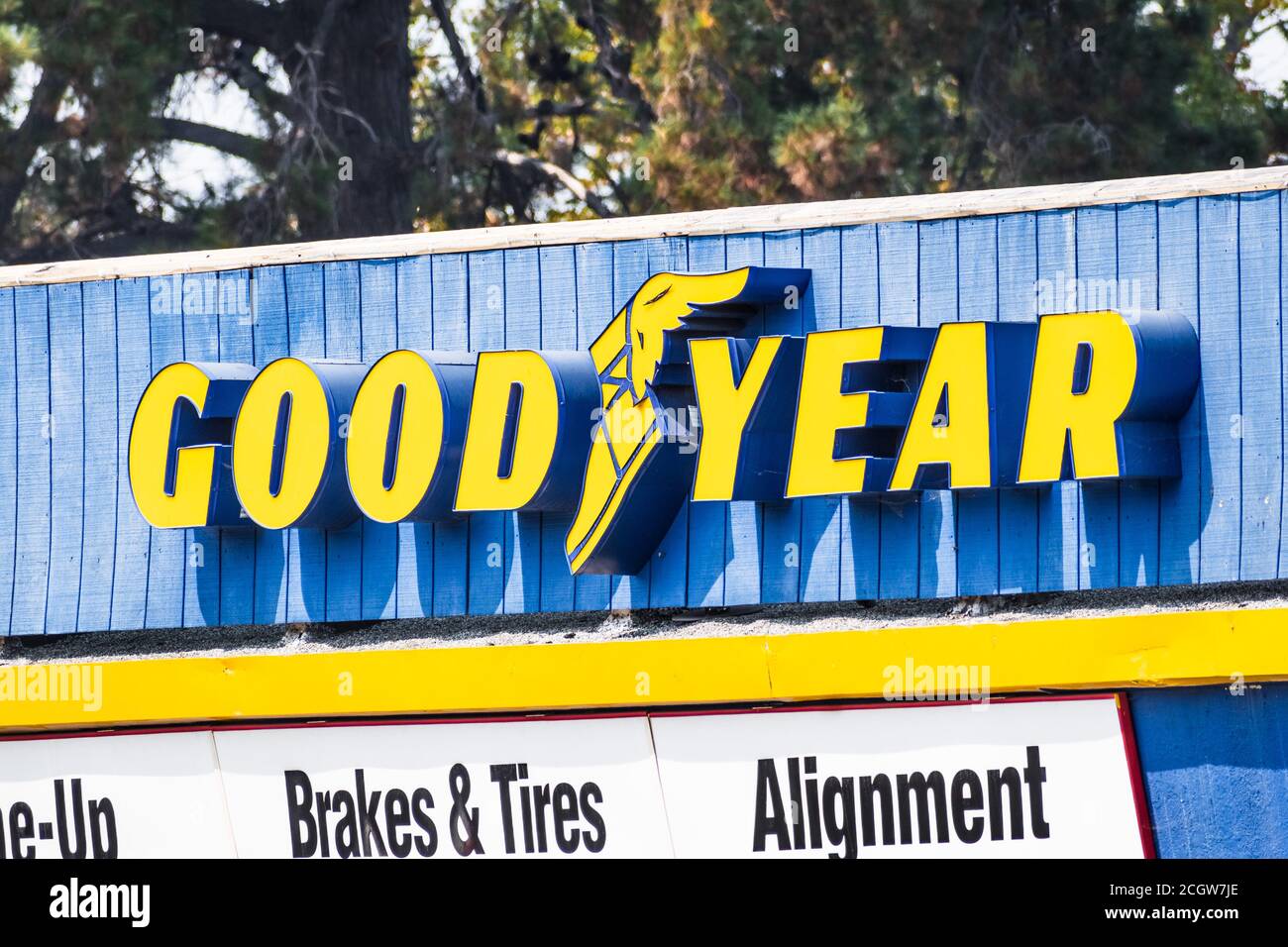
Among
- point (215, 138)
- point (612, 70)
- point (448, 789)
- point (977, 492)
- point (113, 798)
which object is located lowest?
point (113, 798)

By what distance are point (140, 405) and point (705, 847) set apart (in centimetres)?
363

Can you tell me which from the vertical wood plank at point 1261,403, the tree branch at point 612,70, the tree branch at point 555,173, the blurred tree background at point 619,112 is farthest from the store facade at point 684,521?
the tree branch at point 612,70

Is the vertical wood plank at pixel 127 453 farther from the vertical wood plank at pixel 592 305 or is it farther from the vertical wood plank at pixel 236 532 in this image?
the vertical wood plank at pixel 592 305

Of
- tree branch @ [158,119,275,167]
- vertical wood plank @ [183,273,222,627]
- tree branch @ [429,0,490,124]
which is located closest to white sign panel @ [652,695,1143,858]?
vertical wood plank @ [183,273,222,627]

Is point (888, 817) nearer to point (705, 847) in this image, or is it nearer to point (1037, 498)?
point (705, 847)

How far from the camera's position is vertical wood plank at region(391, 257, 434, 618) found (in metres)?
9.26

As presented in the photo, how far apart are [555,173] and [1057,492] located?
1484 cm

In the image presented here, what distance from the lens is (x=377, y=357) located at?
9453 mm

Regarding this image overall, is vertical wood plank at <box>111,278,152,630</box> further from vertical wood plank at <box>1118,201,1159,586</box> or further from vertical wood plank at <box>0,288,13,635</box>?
vertical wood plank at <box>1118,201,1159,586</box>

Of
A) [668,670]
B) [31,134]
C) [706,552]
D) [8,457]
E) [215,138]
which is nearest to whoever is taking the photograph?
[668,670]

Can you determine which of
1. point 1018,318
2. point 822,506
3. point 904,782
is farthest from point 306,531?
point 1018,318

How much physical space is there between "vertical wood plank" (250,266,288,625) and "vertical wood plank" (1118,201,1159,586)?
13.6 ft

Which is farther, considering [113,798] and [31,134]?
[31,134]

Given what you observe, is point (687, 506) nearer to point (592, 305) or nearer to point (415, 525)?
point (592, 305)
